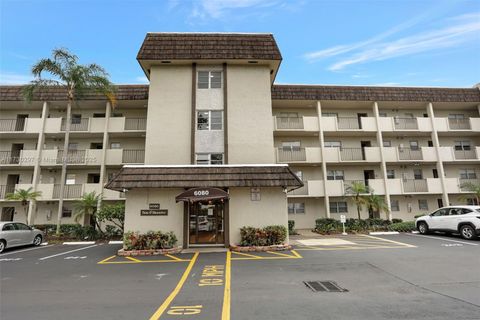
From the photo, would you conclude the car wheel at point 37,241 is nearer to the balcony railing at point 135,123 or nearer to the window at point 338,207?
the balcony railing at point 135,123

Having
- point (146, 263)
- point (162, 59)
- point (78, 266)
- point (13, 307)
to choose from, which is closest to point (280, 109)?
point (162, 59)

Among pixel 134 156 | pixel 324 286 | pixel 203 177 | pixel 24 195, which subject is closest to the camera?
pixel 324 286

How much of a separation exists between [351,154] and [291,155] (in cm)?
521

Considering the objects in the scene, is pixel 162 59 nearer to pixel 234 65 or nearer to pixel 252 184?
pixel 234 65

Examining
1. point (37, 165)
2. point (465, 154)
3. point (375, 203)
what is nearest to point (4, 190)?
point (37, 165)

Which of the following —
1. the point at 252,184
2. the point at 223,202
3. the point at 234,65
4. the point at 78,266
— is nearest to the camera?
the point at 78,266

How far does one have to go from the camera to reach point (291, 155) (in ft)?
66.1

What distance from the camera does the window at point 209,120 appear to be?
47.3 feet

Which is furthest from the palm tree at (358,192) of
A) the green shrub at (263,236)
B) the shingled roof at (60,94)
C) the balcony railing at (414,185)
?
the shingled roof at (60,94)

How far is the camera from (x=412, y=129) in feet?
69.8

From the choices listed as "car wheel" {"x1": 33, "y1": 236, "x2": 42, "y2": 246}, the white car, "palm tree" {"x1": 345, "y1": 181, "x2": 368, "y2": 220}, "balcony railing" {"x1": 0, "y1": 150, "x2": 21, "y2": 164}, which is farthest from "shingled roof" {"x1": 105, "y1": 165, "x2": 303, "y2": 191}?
"balcony railing" {"x1": 0, "y1": 150, "x2": 21, "y2": 164}

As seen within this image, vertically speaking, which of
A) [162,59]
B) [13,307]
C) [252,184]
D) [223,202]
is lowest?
[13,307]

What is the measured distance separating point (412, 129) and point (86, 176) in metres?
27.8

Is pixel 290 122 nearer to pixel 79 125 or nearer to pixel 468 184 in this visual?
pixel 468 184
